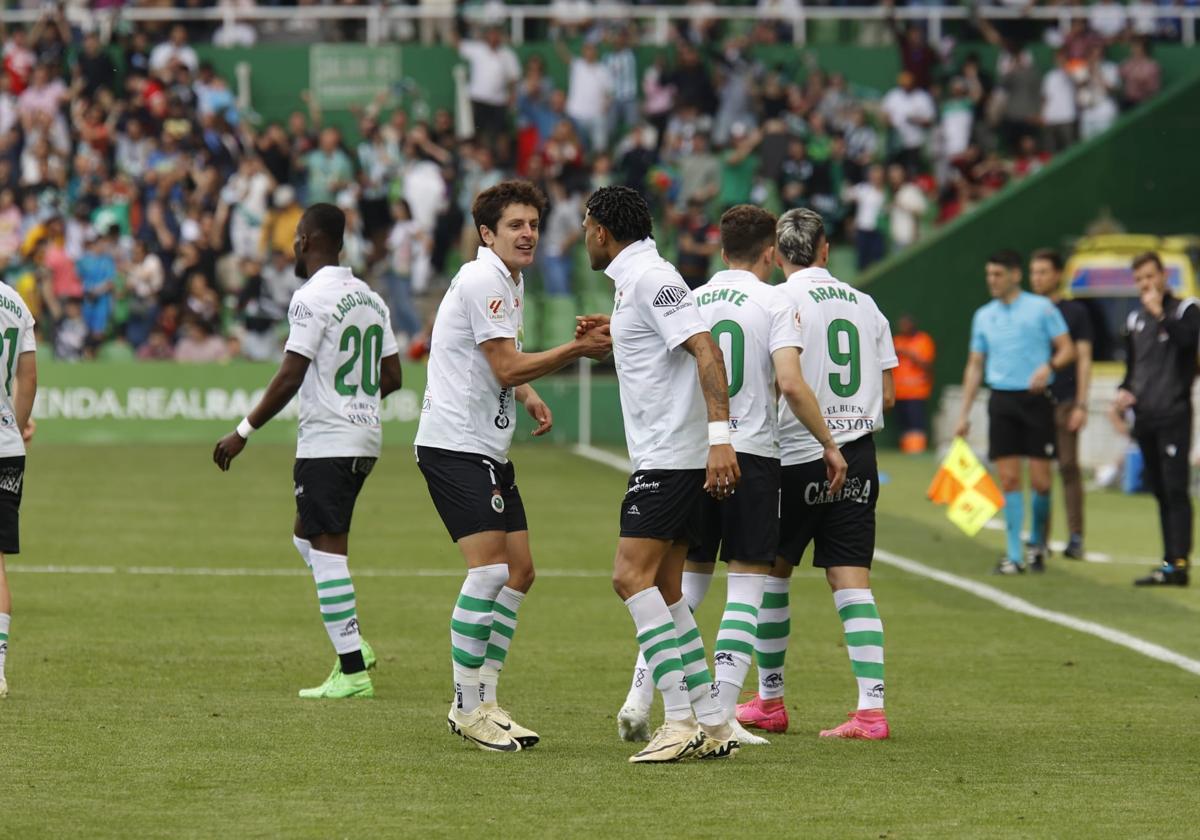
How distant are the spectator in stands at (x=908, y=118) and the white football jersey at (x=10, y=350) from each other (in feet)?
81.7

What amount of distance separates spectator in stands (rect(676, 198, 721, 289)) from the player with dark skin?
786 inches

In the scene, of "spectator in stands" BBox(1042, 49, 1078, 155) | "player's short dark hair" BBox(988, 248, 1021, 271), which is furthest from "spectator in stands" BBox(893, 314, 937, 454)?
"player's short dark hair" BBox(988, 248, 1021, 271)

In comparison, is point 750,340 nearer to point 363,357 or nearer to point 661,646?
point 661,646

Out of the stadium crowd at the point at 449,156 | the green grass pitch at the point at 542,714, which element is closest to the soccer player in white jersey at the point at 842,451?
the green grass pitch at the point at 542,714

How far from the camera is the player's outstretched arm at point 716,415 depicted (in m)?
7.49

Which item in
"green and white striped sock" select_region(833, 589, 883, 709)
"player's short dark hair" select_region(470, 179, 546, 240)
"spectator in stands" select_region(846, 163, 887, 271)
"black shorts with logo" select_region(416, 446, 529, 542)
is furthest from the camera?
"spectator in stands" select_region(846, 163, 887, 271)

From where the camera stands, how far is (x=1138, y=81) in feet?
111

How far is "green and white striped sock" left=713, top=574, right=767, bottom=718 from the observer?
26.8 feet

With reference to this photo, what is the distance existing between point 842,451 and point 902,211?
24.0 metres

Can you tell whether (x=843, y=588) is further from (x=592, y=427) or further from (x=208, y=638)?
(x=592, y=427)

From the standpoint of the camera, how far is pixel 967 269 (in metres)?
30.7

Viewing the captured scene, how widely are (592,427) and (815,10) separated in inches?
369

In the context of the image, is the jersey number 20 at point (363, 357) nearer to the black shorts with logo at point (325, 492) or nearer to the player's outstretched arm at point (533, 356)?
the black shorts with logo at point (325, 492)

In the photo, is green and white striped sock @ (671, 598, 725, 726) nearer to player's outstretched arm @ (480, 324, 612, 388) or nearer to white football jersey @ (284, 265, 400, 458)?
player's outstretched arm @ (480, 324, 612, 388)
